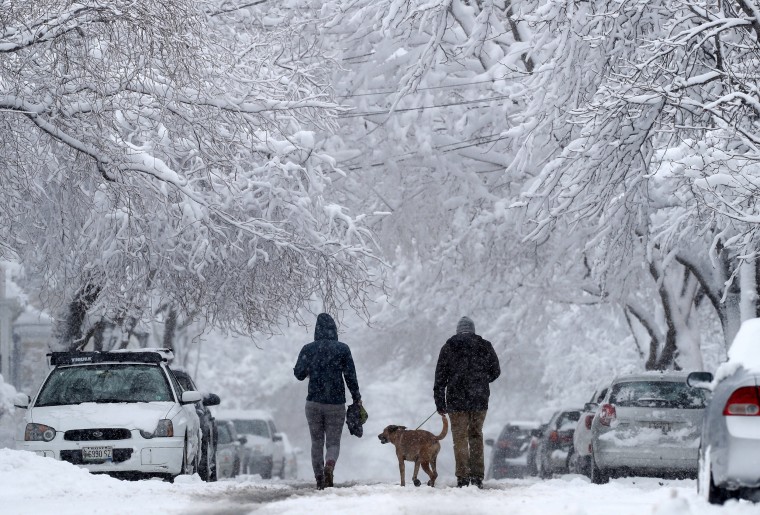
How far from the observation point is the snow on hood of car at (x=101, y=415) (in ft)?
48.8

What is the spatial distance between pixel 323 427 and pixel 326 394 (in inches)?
16.7

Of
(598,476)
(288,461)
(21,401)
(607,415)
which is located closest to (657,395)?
(607,415)

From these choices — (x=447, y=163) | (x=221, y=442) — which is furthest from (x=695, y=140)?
(x=221, y=442)

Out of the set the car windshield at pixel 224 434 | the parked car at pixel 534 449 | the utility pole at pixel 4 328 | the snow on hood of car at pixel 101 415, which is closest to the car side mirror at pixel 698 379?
the snow on hood of car at pixel 101 415

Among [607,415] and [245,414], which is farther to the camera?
[245,414]

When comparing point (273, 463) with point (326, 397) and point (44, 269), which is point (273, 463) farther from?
point (326, 397)

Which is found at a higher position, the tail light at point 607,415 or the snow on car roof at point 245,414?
the snow on car roof at point 245,414

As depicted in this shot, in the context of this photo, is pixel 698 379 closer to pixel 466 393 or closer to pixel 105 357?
pixel 466 393

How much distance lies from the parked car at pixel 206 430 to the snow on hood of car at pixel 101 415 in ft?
7.06

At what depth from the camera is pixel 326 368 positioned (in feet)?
45.7

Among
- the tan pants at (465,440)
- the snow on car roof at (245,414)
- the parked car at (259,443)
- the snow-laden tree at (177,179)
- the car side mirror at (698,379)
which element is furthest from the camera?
the snow on car roof at (245,414)

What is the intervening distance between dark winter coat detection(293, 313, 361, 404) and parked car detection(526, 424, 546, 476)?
472 inches

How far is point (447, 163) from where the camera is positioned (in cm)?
2367

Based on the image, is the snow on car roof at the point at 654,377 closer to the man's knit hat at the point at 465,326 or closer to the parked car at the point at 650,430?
the parked car at the point at 650,430
